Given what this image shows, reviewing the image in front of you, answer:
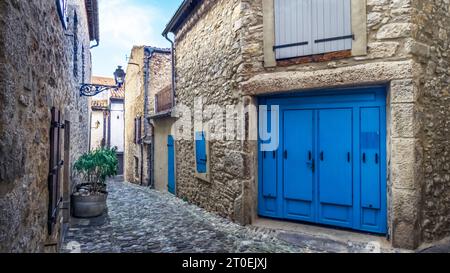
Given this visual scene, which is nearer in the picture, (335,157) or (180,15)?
(335,157)

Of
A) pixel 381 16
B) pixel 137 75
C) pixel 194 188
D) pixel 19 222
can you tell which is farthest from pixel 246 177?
pixel 137 75

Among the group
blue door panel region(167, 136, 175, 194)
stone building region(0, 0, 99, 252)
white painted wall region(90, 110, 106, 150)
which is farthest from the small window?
white painted wall region(90, 110, 106, 150)

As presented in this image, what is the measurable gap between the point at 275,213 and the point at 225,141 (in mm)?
1563

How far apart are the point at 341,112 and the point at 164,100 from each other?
7.03 m

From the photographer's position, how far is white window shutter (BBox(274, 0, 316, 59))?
4680 millimetres

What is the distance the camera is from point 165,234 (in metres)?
4.77

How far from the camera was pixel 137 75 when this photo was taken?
13438 mm

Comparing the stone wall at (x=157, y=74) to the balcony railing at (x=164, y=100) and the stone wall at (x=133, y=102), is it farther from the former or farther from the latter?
the balcony railing at (x=164, y=100)

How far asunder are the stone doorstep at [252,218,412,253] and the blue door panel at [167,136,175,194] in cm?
445

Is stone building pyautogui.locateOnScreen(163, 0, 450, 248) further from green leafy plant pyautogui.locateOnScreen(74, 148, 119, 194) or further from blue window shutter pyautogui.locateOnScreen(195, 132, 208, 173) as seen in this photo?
green leafy plant pyautogui.locateOnScreen(74, 148, 119, 194)

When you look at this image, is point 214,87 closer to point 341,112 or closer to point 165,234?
point 341,112

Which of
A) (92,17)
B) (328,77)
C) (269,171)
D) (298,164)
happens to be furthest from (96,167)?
(92,17)

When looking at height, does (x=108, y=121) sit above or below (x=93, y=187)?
above
